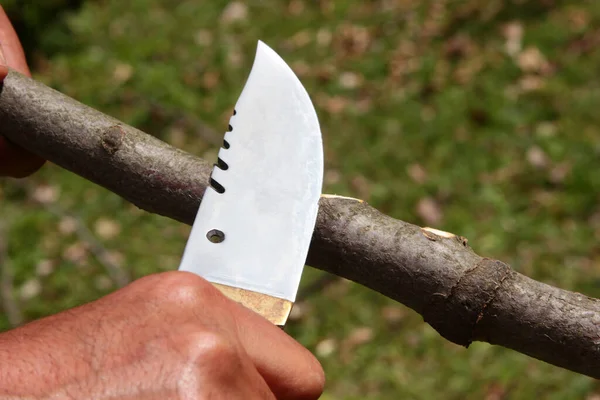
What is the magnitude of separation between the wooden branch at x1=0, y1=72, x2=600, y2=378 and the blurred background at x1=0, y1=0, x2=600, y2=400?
2.66 meters

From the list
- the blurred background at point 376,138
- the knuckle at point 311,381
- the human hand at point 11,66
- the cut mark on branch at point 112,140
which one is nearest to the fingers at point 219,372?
the knuckle at point 311,381

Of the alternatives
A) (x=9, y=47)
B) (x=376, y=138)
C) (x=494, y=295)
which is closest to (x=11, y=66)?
(x=9, y=47)

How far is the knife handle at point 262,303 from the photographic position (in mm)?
1460

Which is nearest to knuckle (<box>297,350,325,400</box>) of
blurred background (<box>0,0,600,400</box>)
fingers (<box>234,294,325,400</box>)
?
fingers (<box>234,294,325,400</box>)

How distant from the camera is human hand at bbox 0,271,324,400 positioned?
114 centimetres

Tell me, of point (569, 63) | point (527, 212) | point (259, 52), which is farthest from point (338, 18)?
point (259, 52)

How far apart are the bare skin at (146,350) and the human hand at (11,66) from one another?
939 millimetres

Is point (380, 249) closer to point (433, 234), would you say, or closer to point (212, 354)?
point (433, 234)

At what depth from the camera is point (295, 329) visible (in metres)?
4.62

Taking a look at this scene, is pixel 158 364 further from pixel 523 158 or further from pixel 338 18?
pixel 338 18

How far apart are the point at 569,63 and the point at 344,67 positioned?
199 centimetres

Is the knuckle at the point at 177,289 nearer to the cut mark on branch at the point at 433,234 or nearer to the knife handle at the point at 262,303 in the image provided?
Result: the knife handle at the point at 262,303

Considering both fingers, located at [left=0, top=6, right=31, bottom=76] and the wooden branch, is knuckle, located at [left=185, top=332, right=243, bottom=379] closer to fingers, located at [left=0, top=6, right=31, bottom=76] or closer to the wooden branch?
the wooden branch

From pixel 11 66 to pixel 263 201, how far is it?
3.23ft
